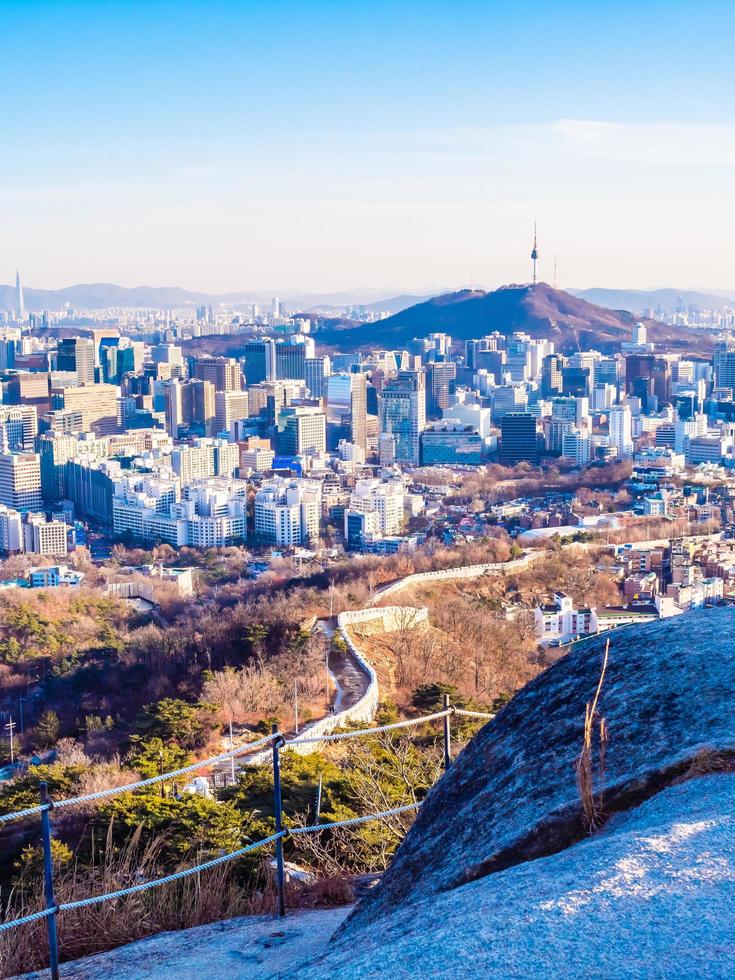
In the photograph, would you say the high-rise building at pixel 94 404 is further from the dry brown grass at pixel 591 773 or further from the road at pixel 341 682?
the dry brown grass at pixel 591 773

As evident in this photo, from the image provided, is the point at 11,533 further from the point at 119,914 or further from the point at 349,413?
the point at 119,914

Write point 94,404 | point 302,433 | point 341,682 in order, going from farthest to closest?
point 94,404 < point 302,433 < point 341,682

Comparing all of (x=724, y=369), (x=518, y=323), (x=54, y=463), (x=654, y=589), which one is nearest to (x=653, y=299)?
(x=518, y=323)

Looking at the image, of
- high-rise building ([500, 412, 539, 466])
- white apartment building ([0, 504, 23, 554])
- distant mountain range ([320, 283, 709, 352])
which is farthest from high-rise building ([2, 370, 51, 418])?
distant mountain range ([320, 283, 709, 352])

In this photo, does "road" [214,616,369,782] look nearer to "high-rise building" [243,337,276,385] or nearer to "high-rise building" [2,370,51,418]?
"high-rise building" [2,370,51,418]

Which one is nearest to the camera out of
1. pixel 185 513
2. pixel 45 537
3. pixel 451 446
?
pixel 45 537

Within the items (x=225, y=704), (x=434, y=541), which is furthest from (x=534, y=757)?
(x=434, y=541)

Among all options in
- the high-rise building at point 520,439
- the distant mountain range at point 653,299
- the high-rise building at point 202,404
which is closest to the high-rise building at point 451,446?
the high-rise building at point 520,439
